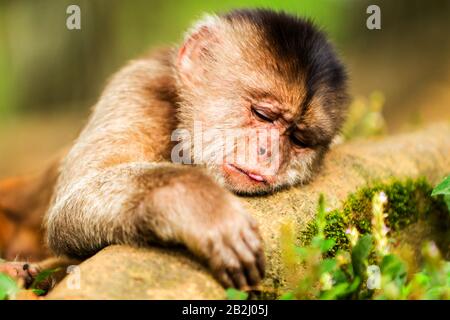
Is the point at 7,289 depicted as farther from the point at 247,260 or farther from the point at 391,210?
the point at 391,210

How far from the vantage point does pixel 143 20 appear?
19922 millimetres

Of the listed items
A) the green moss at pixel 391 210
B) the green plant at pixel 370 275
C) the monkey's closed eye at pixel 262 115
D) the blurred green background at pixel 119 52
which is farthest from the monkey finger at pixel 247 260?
the blurred green background at pixel 119 52

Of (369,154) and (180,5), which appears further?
(180,5)

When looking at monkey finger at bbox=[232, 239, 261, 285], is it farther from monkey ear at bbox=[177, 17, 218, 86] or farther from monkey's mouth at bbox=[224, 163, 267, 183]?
monkey ear at bbox=[177, 17, 218, 86]

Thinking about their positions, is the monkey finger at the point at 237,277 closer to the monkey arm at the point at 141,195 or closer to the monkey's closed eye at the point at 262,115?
the monkey arm at the point at 141,195

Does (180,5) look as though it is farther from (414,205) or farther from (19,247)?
(414,205)

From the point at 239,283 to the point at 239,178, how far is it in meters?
1.37

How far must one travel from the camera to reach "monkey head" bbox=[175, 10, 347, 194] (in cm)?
548

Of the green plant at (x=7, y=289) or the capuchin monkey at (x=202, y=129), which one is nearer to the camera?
the green plant at (x=7, y=289)

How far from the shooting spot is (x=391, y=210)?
6098 mm

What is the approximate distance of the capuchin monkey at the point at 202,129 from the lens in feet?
15.1
